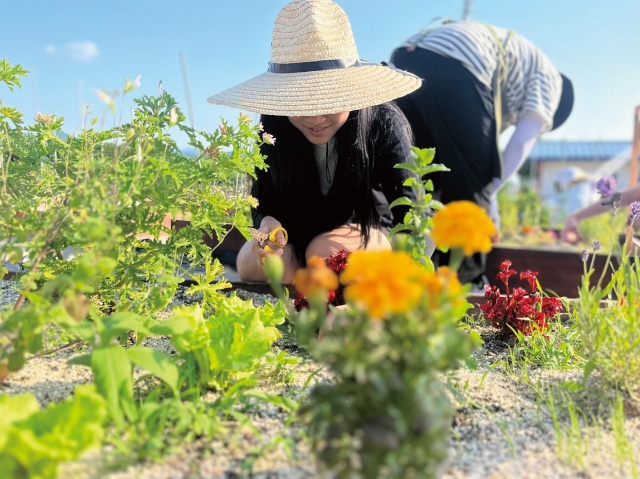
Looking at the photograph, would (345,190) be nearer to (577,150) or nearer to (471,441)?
(471,441)

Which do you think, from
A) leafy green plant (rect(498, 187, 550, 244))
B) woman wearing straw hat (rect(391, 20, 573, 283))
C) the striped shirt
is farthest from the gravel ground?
leafy green plant (rect(498, 187, 550, 244))

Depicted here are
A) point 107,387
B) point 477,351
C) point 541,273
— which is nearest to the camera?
point 107,387

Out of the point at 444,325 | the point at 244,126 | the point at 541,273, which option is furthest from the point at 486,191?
the point at 444,325

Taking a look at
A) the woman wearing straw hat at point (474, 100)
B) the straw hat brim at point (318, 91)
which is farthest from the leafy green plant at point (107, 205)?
the woman wearing straw hat at point (474, 100)

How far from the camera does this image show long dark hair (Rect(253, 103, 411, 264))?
2.22 metres

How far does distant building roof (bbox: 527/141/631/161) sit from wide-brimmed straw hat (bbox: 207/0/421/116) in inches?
1127

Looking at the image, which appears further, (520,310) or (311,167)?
(311,167)

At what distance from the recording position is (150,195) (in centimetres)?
145

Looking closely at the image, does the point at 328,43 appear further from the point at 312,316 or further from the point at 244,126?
the point at 312,316

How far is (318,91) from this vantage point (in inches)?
72.5

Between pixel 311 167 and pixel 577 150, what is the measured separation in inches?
1333

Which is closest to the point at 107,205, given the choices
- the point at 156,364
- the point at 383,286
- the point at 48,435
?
the point at 156,364

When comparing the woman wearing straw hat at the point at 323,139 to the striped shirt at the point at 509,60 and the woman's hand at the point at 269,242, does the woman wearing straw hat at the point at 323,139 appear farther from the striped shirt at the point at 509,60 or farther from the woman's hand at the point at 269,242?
the striped shirt at the point at 509,60

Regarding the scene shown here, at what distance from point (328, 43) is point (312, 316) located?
4.51 feet
